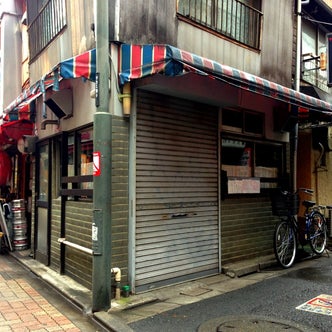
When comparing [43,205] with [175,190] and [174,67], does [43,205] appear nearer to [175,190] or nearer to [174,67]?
[175,190]

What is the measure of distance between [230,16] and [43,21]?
154 inches

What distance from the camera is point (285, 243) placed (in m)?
7.89

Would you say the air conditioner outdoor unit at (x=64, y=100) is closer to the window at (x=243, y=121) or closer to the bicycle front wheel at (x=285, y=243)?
the window at (x=243, y=121)

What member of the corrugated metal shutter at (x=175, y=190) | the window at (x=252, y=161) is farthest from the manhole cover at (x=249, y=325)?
the window at (x=252, y=161)

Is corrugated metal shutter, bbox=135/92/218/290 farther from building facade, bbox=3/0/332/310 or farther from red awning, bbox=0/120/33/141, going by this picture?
red awning, bbox=0/120/33/141

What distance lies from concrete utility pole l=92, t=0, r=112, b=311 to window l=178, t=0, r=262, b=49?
1980 millimetres

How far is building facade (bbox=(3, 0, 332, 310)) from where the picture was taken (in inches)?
220

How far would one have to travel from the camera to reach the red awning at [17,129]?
909cm

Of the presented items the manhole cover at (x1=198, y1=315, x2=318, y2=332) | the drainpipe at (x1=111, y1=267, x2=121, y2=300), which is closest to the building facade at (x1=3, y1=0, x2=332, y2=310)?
the drainpipe at (x1=111, y1=267, x2=121, y2=300)

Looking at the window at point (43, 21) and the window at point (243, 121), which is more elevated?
the window at point (43, 21)

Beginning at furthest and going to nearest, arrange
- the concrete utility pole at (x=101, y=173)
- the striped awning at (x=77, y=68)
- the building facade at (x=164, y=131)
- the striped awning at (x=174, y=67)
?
the building facade at (x=164, y=131) < the striped awning at (x=77, y=68) < the concrete utility pole at (x=101, y=173) < the striped awning at (x=174, y=67)

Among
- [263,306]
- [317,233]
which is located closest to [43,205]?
[263,306]

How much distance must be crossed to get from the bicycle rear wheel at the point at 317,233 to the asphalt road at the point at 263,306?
5.54ft

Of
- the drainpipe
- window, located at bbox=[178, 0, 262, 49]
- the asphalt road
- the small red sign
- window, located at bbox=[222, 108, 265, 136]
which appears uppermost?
window, located at bbox=[178, 0, 262, 49]
